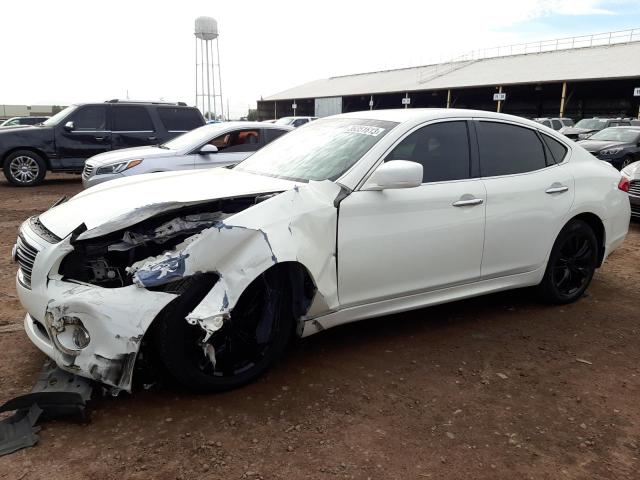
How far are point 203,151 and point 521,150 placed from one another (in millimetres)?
5163

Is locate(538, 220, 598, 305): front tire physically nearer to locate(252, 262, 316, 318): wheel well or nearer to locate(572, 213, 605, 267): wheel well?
locate(572, 213, 605, 267): wheel well

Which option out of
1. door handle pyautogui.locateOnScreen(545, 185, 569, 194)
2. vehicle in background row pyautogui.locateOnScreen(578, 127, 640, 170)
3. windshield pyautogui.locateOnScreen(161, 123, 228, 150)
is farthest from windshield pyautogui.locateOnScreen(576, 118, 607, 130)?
door handle pyautogui.locateOnScreen(545, 185, 569, 194)

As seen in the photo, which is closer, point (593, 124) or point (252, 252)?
point (252, 252)

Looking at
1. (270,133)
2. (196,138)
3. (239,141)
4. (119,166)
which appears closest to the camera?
(119,166)

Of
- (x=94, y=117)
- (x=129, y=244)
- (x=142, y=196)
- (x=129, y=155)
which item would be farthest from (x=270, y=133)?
(x=129, y=244)

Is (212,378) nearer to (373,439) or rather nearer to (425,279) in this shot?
(373,439)

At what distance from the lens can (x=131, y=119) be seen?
11328 millimetres

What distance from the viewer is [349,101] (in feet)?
Answer: 163

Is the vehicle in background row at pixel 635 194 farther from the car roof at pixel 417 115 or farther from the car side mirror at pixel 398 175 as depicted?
the car side mirror at pixel 398 175

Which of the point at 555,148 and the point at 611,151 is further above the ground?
the point at 555,148

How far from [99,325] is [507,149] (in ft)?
10.7

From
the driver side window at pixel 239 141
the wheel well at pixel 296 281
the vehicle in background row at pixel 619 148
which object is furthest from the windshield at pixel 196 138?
the vehicle in background row at pixel 619 148

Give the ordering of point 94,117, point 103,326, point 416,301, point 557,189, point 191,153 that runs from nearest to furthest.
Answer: point 103,326 → point 416,301 → point 557,189 → point 191,153 → point 94,117

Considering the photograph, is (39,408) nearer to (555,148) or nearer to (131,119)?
(555,148)
